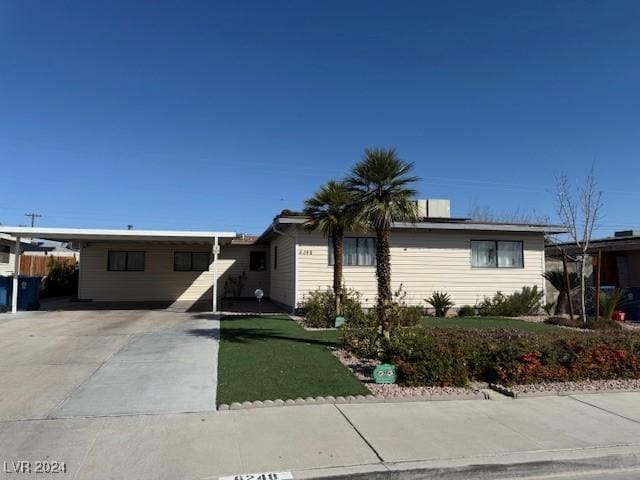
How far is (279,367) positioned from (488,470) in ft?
14.2

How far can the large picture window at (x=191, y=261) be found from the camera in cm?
2480

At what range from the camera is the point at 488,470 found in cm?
470

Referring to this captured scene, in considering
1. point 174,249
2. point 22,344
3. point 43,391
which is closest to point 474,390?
point 43,391

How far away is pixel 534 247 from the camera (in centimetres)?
1948

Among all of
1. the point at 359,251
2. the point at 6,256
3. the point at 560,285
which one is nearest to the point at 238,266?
the point at 359,251

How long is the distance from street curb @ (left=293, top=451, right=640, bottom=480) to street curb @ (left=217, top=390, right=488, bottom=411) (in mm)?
2005

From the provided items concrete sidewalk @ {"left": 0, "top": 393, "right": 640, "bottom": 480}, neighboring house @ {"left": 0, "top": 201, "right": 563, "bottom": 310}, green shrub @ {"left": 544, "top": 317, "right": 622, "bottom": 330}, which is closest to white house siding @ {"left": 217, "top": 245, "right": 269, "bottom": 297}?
neighboring house @ {"left": 0, "top": 201, "right": 563, "bottom": 310}

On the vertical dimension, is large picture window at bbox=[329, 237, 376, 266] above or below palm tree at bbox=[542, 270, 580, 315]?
above

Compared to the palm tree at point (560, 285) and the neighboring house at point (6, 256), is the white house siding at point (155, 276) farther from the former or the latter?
the palm tree at point (560, 285)

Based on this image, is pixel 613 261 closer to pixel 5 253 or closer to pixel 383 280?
pixel 383 280

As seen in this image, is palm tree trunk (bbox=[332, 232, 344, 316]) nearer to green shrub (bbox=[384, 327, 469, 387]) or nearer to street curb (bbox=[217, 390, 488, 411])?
green shrub (bbox=[384, 327, 469, 387])

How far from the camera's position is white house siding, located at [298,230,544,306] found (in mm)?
17953

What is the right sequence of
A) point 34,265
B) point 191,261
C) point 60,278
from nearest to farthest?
point 191,261, point 34,265, point 60,278

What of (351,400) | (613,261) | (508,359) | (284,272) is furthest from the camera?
(613,261)
